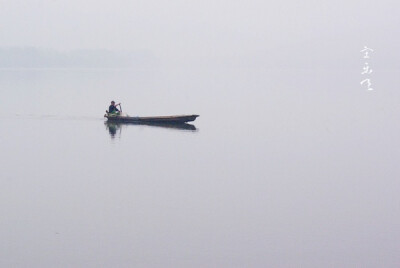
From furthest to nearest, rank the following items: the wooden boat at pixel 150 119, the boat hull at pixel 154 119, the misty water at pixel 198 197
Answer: the wooden boat at pixel 150 119 → the boat hull at pixel 154 119 → the misty water at pixel 198 197

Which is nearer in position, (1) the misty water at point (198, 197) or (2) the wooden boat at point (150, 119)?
(1) the misty water at point (198, 197)

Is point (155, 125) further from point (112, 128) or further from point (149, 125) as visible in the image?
point (112, 128)

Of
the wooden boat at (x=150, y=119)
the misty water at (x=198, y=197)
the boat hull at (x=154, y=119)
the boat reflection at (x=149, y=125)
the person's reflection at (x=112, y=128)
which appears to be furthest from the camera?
the boat reflection at (x=149, y=125)

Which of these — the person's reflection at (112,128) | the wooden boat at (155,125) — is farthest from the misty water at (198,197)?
the wooden boat at (155,125)

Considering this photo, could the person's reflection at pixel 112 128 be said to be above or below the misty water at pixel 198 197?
above

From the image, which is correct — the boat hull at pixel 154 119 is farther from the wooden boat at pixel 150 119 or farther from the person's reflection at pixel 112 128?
the person's reflection at pixel 112 128

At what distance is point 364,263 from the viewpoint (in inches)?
679

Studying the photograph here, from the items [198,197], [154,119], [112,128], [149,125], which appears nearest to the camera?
[198,197]

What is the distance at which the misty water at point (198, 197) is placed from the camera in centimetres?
1800

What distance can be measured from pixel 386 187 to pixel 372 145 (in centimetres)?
1409

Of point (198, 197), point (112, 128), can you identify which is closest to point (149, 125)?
point (112, 128)

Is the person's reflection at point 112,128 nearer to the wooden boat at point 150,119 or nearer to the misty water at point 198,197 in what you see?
the misty water at point 198,197

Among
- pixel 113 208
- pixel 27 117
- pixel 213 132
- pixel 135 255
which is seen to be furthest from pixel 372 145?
pixel 27 117

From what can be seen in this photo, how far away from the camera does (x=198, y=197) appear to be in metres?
24.9
